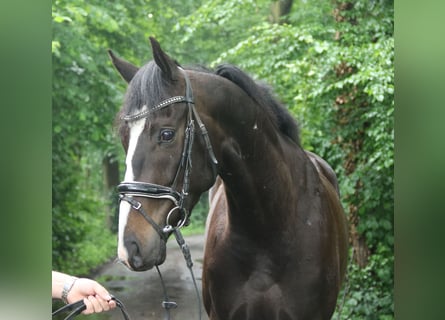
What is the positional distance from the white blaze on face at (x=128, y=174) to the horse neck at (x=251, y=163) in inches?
14.9

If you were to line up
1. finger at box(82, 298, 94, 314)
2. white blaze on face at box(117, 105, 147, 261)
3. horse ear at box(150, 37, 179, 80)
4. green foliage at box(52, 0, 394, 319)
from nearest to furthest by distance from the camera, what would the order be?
finger at box(82, 298, 94, 314)
white blaze on face at box(117, 105, 147, 261)
horse ear at box(150, 37, 179, 80)
green foliage at box(52, 0, 394, 319)

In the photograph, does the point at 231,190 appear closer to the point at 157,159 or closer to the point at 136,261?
the point at 157,159

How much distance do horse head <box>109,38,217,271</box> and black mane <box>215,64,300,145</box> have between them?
0.35 metres

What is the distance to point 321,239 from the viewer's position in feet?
9.58

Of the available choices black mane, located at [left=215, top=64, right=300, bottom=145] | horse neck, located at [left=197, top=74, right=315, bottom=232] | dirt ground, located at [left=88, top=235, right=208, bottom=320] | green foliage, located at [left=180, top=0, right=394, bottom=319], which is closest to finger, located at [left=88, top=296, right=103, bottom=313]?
horse neck, located at [left=197, top=74, right=315, bottom=232]

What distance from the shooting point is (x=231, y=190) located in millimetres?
2738

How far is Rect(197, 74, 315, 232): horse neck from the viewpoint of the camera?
8.45ft

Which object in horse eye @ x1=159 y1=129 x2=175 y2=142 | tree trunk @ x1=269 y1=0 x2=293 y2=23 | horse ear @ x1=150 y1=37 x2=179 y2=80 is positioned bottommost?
horse eye @ x1=159 y1=129 x2=175 y2=142

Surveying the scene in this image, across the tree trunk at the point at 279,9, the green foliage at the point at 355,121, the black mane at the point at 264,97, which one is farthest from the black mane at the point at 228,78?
the tree trunk at the point at 279,9

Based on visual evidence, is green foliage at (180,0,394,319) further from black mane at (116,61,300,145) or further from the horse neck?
the horse neck

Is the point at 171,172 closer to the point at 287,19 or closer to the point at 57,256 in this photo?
the point at 57,256
